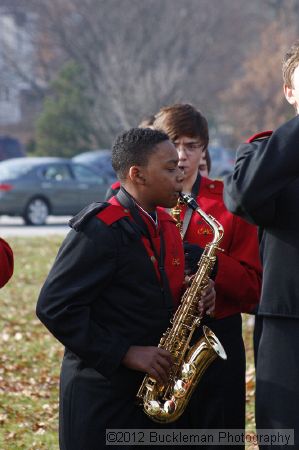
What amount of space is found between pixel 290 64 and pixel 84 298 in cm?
117

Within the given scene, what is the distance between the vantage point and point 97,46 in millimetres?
48094

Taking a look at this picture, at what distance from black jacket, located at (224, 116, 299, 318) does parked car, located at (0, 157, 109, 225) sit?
18.3m

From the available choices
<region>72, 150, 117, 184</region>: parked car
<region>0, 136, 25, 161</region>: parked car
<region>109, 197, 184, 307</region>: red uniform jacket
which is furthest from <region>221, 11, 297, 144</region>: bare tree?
<region>109, 197, 184, 307</region>: red uniform jacket

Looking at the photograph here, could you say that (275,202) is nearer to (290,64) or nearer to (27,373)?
(290,64)

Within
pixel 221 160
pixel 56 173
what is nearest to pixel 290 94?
pixel 56 173

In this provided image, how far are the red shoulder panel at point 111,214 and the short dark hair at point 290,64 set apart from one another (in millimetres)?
811

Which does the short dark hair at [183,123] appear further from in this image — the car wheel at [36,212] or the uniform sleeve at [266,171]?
the car wheel at [36,212]

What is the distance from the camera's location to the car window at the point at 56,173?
888 inches

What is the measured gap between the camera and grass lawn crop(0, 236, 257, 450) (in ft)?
22.5

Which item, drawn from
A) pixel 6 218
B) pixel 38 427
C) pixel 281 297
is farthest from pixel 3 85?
pixel 281 297

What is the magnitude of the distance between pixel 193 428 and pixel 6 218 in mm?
20625

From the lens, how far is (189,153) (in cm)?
496

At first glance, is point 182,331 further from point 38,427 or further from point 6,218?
point 6,218

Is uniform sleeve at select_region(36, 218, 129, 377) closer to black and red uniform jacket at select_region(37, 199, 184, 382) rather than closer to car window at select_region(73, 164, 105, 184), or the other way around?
black and red uniform jacket at select_region(37, 199, 184, 382)
